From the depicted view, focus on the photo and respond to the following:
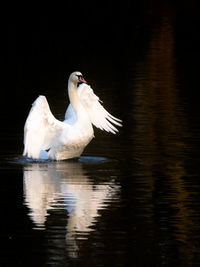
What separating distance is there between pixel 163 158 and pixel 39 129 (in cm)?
167

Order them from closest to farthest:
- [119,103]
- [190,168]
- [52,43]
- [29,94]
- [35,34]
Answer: [190,168]
[119,103]
[29,94]
[52,43]
[35,34]

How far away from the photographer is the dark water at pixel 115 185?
9.02 metres

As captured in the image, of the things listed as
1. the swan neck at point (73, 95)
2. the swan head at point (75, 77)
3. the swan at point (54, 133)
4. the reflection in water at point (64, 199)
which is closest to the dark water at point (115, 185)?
the reflection in water at point (64, 199)

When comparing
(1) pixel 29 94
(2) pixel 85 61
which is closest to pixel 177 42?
(2) pixel 85 61

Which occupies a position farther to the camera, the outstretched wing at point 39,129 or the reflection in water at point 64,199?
the outstretched wing at point 39,129

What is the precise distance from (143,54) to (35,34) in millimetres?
7611

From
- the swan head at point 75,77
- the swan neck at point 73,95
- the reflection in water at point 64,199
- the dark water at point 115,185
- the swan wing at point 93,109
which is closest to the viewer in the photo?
the dark water at point 115,185

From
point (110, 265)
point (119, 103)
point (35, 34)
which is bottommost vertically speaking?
point (110, 265)

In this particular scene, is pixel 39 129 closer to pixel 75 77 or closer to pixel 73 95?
pixel 73 95

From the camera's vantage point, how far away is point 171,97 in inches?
793

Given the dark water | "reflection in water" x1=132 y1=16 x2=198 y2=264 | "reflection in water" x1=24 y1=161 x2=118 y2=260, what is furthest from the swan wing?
"reflection in water" x1=24 y1=161 x2=118 y2=260

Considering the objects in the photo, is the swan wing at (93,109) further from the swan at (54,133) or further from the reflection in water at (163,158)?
the swan at (54,133)

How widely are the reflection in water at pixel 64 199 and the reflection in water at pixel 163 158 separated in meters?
0.53

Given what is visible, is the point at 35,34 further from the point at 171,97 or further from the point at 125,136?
the point at 125,136
